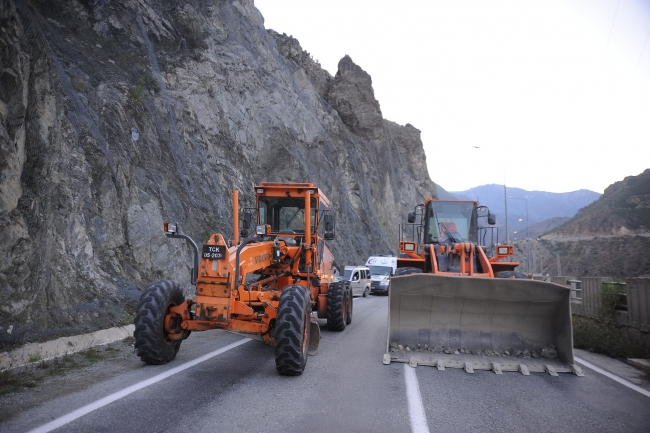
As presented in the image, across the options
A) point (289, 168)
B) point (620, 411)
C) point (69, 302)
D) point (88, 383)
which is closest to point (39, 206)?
point (69, 302)

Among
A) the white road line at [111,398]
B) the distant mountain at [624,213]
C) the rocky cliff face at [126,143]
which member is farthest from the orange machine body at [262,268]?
the distant mountain at [624,213]

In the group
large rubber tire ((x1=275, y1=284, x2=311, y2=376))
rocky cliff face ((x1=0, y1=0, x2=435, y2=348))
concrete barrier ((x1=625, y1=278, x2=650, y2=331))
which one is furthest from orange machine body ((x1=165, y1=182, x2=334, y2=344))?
concrete barrier ((x1=625, y1=278, x2=650, y2=331))

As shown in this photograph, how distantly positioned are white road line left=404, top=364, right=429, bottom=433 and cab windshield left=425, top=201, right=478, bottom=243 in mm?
5442

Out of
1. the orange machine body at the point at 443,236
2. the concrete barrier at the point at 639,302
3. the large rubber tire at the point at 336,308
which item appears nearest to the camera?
the concrete barrier at the point at 639,302

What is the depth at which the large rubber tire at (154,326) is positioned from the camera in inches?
262

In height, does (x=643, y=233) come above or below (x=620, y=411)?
above

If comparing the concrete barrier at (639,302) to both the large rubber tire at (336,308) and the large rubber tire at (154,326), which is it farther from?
the large rubber tire at (154,326)

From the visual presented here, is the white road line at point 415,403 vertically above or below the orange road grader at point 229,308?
below

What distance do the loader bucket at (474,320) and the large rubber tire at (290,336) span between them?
1.70m

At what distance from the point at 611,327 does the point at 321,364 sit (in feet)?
21.7

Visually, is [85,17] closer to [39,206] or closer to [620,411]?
[39,206]

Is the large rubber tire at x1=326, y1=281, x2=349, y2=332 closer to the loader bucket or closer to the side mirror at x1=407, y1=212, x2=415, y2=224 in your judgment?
the side mirror at x1=407, y1=212, x2=415, y2=224

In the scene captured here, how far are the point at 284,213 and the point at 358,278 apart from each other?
13.2 m

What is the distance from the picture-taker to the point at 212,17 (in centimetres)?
2598
